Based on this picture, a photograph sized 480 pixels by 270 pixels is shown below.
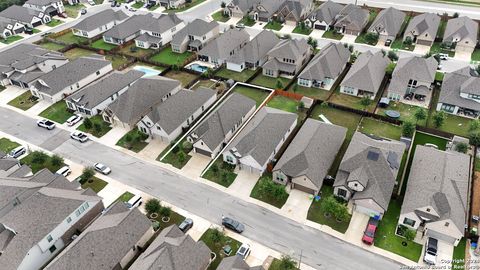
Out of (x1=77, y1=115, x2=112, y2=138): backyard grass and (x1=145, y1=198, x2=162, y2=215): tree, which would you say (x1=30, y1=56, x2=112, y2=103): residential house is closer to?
(x1=77, y1=115, x2=112, y2=138): backyard grass

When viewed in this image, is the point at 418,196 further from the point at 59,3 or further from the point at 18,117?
the point at 59,3

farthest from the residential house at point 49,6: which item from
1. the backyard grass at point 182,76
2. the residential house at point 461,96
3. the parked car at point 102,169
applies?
the residential house at point 461,96

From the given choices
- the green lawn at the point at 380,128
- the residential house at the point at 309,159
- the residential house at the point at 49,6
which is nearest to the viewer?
the residential house at the point at 309,159

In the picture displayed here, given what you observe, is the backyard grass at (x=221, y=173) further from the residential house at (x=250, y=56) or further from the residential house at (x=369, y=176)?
the residential house at (x=250, y=56)

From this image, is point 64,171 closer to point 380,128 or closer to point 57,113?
point 57,113

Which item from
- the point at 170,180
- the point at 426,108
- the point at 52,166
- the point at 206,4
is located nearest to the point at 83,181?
the point at 52,166

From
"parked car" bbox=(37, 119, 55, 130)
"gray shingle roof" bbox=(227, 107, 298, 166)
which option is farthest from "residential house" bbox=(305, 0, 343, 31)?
"parked car" bbox=(37, 119, 55, 130)

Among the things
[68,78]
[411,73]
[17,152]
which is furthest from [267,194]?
[68,78]
